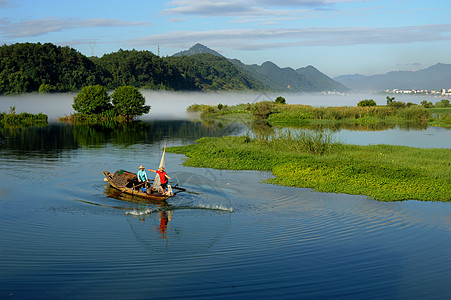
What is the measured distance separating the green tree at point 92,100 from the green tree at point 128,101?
194cm

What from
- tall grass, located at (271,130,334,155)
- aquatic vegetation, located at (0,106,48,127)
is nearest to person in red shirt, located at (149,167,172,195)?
tall grass, located at (271,130,334,155)

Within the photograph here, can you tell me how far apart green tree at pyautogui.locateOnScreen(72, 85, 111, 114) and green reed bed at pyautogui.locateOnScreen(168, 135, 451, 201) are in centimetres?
4750

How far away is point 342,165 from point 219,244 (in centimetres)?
1408

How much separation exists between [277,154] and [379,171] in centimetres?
904

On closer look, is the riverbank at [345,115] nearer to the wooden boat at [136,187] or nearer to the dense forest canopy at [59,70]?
the wooden boat at [136,187]

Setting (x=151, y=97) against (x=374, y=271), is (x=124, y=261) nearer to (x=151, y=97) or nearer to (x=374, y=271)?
(x=374, y=271)

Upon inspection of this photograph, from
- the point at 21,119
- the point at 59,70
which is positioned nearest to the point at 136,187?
the point at 21,119

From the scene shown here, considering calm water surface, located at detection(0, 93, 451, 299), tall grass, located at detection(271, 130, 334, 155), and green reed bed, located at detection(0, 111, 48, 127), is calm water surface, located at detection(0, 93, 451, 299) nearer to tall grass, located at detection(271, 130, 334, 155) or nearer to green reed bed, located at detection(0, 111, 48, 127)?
tall grass, located at detection(271, 130, 334, 155)

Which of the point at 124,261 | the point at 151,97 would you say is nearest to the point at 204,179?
the point at 124,261

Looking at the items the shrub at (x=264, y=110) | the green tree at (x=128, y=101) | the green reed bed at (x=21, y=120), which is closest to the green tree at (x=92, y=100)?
the green tree at (x=128, y=101)

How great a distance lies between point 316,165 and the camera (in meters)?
27.4

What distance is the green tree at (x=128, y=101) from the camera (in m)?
82.7

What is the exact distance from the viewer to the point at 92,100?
83125mm

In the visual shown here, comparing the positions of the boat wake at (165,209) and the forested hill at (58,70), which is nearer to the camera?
the boat wake at (165,209)
